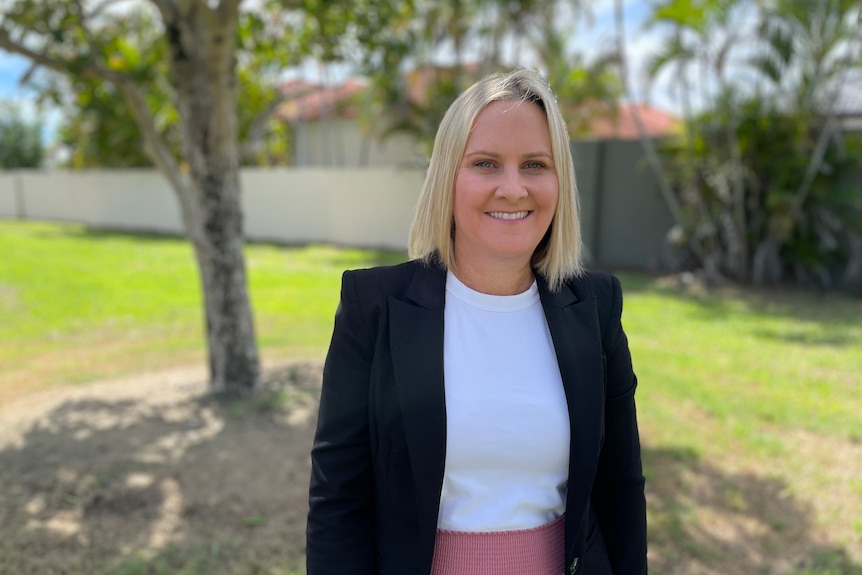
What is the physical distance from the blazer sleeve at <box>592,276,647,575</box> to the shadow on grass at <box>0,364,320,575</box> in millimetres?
1944

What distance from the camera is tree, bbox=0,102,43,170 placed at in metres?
37.9

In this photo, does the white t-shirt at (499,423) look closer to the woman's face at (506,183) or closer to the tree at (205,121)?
the woman's face at (506,183)

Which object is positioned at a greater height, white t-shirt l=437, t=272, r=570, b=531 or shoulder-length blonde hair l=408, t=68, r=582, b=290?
shoulder-length blonde hair l=408, t=68, r=582, b=290

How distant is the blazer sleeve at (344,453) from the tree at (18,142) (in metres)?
42.0

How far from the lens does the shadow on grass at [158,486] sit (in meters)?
3.41

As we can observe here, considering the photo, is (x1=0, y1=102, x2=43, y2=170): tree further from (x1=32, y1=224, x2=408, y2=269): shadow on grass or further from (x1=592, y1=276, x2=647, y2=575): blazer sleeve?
(x1=592, y1=276, x2=647, y2=575): blazer sleeve

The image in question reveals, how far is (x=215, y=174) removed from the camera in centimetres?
506

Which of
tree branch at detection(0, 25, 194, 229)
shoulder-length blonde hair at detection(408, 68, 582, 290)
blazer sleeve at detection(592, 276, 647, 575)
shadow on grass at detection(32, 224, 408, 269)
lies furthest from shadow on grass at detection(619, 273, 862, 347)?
shoulder-length blonde hair at detection(408, 68, 582, 290)

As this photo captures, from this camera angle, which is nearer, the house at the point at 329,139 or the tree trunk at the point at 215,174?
the tree trunk at the point at 215,174

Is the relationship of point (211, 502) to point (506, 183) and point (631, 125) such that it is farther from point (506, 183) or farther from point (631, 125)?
point (631, 125)

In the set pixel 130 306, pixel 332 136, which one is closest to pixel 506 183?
pixel 130 306

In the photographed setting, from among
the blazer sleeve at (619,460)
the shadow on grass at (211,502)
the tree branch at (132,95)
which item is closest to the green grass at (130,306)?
the shadow on grass at (211,502)

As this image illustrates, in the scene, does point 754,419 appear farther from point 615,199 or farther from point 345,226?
point 345,226

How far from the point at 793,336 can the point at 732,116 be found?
4284mm
